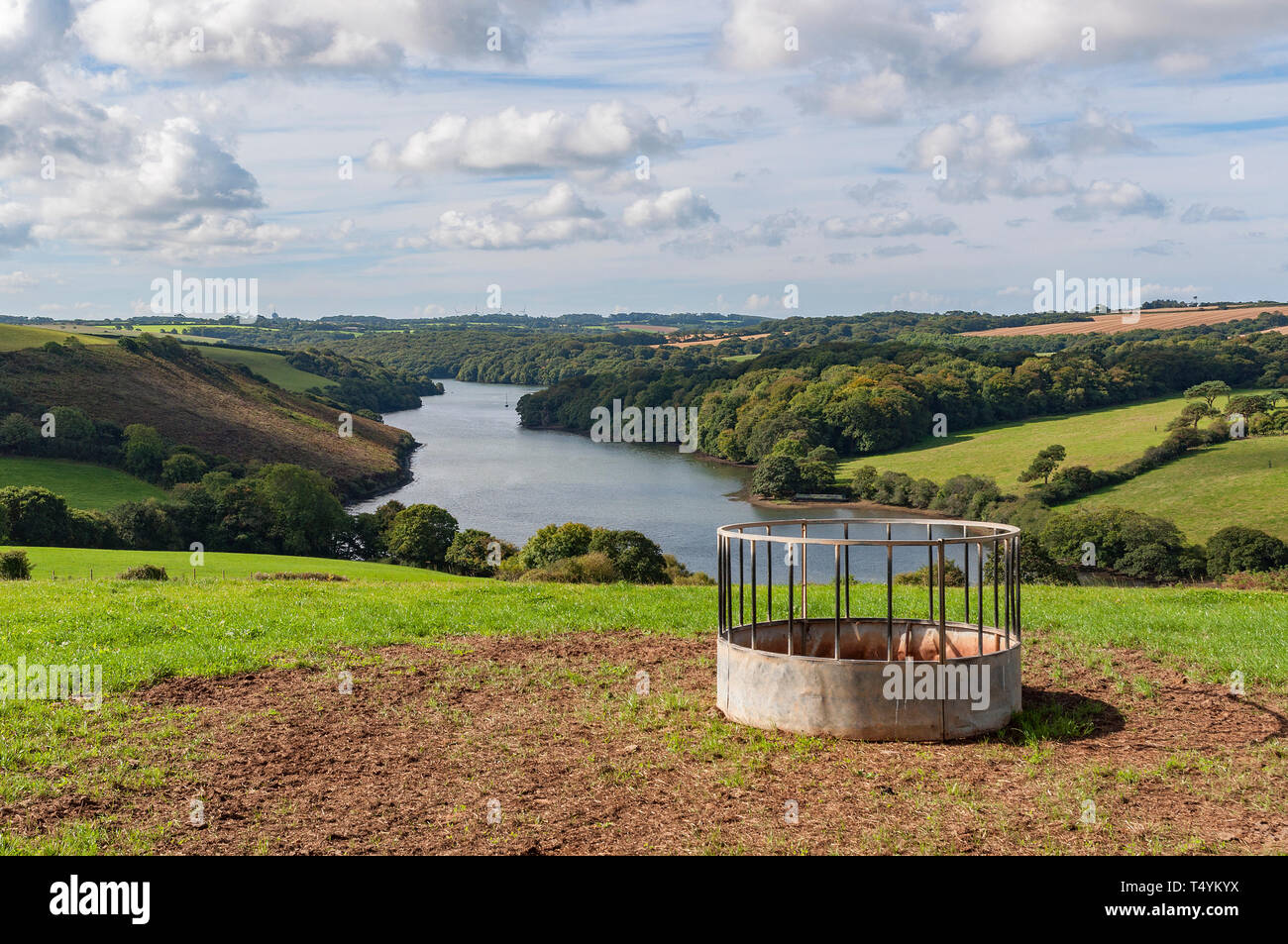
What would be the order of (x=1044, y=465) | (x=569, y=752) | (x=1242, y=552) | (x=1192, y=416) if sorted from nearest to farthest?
(x=569, y=752), (x=1242, y=552), (x=1044, y=465), (x=1192, y=416)

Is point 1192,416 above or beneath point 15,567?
above

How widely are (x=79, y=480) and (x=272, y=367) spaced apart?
296 feet

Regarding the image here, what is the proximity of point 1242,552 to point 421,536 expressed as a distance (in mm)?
52714

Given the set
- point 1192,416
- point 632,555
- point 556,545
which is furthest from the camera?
point 1192,416

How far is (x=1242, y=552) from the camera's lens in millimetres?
63719

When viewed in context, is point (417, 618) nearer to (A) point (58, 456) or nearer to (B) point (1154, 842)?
(B) point (1154, 842)

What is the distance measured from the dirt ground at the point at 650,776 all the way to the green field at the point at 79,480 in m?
69.1

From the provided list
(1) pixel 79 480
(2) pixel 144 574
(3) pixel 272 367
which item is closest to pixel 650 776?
(2) pixel 144 574

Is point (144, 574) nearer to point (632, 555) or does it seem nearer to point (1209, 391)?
point (632, 555)

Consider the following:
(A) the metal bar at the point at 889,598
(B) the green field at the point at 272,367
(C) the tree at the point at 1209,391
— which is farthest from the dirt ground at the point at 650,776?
(B) the green field at the point at 272,367

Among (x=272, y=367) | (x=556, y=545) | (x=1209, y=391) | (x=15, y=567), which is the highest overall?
(x=272, y=367)

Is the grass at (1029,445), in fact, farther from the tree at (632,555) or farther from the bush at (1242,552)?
the tree at (632,555)

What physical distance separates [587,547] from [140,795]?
39.0 meters

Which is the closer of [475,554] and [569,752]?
[569,752]
